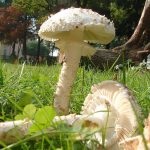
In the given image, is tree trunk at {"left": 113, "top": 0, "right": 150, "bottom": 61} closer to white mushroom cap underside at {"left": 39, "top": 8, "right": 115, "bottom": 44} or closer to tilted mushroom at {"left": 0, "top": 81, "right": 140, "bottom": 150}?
white mushroom cap underside at {"left": 39, "top": 8, "right": 115, "bottom": 44}

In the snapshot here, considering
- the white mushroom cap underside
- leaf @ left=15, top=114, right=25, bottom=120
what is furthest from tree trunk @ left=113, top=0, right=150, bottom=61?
leaf @ left=15, top=114, right=25, bottom=120

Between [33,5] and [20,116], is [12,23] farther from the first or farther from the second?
[20,116]

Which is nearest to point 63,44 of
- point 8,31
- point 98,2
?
point 98,2

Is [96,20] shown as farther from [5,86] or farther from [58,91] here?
[5,86]

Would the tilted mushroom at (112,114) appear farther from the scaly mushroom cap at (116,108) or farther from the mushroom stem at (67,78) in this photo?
the mushroom stem at (67,78)

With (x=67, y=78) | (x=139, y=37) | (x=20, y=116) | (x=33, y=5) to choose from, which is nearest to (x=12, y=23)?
(x=33, y=5)

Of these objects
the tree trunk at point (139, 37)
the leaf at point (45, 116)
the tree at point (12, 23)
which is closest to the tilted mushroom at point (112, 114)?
the leaf at point (45, 116)
